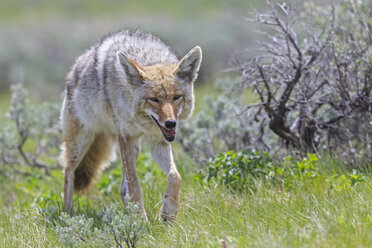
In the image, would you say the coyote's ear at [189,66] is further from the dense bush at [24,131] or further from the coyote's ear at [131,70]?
the dense bush at [24,131]

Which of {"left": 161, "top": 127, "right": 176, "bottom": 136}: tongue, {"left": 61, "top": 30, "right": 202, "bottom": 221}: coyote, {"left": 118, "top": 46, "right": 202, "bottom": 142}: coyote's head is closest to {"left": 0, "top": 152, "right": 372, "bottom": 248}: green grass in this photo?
{"left": 61, "top": 30, "right": 202, "bottom": 221}: coyote

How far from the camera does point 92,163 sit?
6.56 metres

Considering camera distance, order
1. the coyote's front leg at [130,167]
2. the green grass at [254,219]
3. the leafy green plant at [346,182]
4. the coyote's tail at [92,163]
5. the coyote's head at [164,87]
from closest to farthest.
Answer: the green grass at [254,219] < the leafy green plant at [346,182] < the coyote's head at [164,87] < the coyote's front leg at [130,167] < the coyote's tail at [92,163]

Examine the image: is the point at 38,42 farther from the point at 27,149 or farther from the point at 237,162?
the point at 237,162

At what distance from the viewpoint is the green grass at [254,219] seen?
353 cm

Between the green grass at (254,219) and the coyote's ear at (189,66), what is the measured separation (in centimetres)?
122

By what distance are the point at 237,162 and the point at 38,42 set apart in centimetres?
2076

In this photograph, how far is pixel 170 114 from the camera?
4.77 m

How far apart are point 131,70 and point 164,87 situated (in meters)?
0.40

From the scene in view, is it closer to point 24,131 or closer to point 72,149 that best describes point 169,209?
point 72,149

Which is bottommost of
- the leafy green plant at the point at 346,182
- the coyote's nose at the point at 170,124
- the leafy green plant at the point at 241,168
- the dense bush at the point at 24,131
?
the dense bush at the point at 24,131

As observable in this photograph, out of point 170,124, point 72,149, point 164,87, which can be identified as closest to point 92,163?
point 72,149

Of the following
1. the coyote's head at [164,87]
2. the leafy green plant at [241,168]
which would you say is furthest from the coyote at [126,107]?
the leafy green plant at [241,168]

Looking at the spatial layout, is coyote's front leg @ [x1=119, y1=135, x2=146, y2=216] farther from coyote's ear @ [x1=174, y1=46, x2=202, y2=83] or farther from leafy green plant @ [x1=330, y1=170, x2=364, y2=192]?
leafy green plant @ [x1=330, y1=170, x2=364, y2=192]
